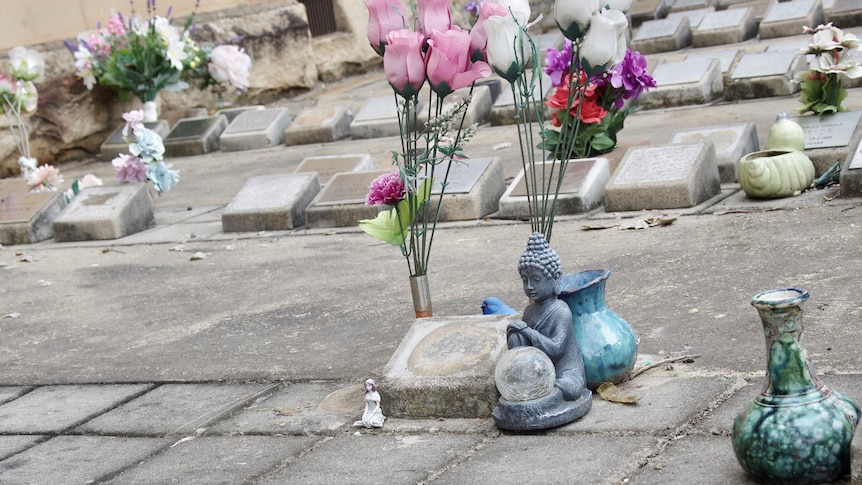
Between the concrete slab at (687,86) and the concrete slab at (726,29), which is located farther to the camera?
the concrete slab at (726,29)

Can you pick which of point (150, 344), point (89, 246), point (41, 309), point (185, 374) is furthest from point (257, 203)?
point (185, 374)

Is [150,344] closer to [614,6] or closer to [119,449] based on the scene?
[119,449]

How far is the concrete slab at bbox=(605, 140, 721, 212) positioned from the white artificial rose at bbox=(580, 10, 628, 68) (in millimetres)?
2566

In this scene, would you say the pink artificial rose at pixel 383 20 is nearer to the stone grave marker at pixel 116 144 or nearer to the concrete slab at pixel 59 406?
the concrete slab at pixel 59 406

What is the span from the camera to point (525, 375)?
9.68 ft

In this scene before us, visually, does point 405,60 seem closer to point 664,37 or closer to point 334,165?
point 334,165

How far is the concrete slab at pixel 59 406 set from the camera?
148 inches

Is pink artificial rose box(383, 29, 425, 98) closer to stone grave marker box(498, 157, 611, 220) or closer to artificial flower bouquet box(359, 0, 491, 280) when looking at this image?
artificial flower bouquet box(359, 0, 491, 280)

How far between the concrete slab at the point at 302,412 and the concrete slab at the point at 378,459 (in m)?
0.15

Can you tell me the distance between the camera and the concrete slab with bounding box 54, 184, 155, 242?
24.2 feet

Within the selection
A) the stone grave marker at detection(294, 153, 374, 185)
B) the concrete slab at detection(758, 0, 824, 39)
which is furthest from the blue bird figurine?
the concrete slab at detection(758, 0, 824, 39)

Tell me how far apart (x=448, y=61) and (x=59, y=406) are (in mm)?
1810

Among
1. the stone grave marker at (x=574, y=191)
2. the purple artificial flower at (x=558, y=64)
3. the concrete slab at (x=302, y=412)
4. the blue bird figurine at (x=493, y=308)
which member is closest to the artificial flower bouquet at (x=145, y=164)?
the stone grave marker at (x=574, y=191)

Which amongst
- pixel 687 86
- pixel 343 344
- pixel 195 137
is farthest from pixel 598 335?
pixel 195 137
